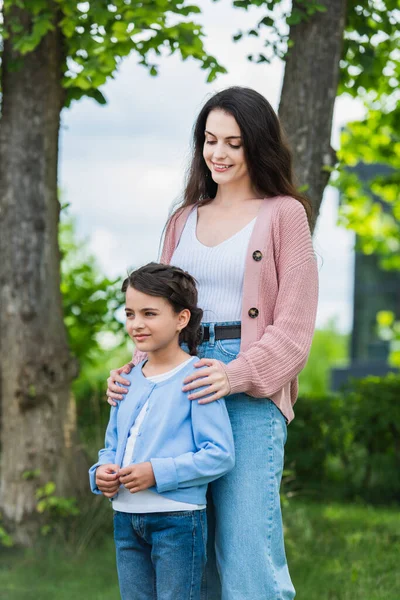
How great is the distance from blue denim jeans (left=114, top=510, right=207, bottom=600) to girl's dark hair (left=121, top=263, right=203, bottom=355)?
0.56m

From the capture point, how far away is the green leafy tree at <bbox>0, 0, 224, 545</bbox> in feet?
19.4

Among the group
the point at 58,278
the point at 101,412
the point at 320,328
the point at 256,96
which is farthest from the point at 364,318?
the point at 256,96

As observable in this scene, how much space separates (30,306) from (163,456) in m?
3.35

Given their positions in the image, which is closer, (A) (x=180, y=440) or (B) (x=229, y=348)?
(A) (x=180, y=440)

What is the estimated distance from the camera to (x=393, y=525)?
21.7ft

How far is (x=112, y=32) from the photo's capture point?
5.55 metres

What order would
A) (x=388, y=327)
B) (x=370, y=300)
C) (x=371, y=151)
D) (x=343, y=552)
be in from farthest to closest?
(x=370, y=300) → (x=388, y=327) → (x=371, y=151) → (x=343, y=552)

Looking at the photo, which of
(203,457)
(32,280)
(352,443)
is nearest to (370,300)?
(352,443)

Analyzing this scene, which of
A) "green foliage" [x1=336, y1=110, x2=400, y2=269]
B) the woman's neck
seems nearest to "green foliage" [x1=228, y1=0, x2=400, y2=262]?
"green foliage" [x1=336, y1=110, x2=400, y2=269]

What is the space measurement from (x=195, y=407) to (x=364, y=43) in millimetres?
4174

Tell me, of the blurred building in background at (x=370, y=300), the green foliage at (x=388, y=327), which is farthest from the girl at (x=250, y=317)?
the green foliage at (x=388, y=327)

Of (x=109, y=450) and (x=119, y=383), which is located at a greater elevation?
(x=119, y=383)

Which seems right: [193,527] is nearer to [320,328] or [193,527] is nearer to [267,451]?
[267,451]

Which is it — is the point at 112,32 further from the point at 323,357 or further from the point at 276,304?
the point at 323,357
